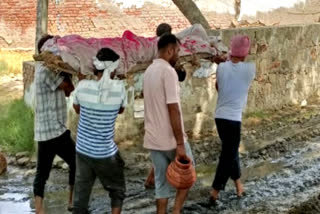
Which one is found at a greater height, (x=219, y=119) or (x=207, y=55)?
(x=207, y=55)

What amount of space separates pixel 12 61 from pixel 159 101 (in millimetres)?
9287

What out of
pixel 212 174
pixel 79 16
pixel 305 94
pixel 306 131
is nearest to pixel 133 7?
pixel 79 16

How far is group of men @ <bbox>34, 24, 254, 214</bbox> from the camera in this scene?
5.17 m

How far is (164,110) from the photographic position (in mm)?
5391

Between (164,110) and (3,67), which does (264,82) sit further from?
(3,67)

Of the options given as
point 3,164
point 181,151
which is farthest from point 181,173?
point 3,164

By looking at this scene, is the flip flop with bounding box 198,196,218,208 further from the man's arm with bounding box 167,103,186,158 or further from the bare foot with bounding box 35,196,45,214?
the bare foot with bounding box 35,196,45,214

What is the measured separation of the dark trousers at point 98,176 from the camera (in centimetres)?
525

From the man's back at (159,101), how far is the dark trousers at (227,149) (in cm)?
99

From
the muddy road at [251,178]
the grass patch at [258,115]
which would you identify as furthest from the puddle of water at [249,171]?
the grass patch at [258,115]

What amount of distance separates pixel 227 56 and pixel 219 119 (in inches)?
28.5

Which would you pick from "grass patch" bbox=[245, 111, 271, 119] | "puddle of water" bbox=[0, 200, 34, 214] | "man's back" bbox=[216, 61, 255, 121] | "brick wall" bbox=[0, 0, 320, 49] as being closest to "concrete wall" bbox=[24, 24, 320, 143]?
"grass patch" bbox=[245, 111, 271, 119]

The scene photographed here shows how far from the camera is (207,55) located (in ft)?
21.6

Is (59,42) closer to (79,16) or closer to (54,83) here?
(54,83)
